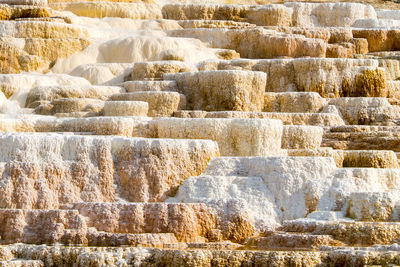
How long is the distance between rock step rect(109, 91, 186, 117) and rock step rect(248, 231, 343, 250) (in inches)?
263

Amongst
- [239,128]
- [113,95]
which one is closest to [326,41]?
[113,95]

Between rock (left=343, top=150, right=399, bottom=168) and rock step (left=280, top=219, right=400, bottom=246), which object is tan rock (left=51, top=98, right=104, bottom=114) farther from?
rock step (left=280, top=219, right=400, bottom=246)

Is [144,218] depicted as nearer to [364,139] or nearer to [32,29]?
[364,139]

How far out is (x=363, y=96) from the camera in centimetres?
1983

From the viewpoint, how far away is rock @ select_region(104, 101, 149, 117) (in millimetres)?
16672

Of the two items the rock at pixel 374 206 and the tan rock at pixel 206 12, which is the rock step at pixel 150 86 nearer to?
the rock at pixel 374 206

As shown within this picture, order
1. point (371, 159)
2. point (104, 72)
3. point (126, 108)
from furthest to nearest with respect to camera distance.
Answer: point (104, 72), point (126, 108), point (371, 159)

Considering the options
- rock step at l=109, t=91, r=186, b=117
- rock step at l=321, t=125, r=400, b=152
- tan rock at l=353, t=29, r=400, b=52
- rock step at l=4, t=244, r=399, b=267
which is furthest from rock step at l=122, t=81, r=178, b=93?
rock step at l=4, t=244, r=399, b=267

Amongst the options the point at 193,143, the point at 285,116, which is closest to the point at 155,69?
the point at 285,116

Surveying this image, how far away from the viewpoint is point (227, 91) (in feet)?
59.7

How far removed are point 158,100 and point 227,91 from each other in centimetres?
148

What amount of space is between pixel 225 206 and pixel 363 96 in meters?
8.72

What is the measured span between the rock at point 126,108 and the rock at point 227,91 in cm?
184

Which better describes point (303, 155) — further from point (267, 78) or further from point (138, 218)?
point (267, 78)
